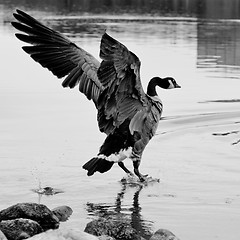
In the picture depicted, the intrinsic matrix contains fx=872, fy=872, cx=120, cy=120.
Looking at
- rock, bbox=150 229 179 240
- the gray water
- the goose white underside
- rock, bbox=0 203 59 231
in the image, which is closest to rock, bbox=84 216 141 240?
rock, bbox=150 229 179 240

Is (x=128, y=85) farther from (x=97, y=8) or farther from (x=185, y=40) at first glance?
(x=97, y=8)

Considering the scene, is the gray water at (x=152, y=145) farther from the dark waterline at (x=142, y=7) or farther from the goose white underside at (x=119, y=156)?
the dark waterline at (x=142, y=7)

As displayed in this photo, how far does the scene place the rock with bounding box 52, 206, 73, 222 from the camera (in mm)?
8961

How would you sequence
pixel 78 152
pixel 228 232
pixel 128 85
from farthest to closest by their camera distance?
pixel 78 152
pixel 128 85
pixel 228 232

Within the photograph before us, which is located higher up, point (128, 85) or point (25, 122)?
point (128, 85)

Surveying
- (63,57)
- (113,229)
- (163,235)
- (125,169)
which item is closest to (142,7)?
(63,57)

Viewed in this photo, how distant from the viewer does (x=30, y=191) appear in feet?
33.1

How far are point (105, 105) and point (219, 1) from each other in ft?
131

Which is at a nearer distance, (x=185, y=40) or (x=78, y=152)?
(x=78, y=152)

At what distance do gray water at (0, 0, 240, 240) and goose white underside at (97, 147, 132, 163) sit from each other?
1.09ft

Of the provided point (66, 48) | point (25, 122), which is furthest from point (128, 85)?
point (25, 122)

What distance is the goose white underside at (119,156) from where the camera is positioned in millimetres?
10430

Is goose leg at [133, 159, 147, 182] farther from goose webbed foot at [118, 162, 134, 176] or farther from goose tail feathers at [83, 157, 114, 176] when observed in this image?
goose tail feathers at [83, 157, 114, 176]

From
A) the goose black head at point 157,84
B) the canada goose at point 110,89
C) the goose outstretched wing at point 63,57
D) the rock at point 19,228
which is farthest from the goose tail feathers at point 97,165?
the rock at point 19,228
